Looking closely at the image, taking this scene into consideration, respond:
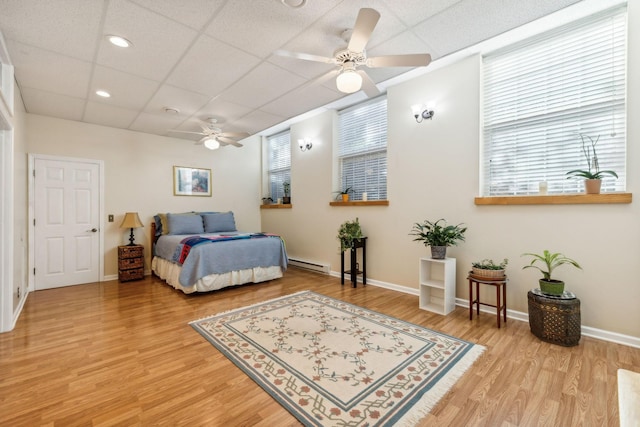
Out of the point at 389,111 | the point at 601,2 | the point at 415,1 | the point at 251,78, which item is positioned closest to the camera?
the point at 415,1

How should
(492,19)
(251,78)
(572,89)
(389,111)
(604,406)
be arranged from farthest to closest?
(389,111)
(251,78)
(572,89)
(492,19)
(604,406)

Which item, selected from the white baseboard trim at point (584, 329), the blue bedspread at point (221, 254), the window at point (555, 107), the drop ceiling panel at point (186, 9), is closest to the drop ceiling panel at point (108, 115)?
the blue bedspread at point (221, 254)

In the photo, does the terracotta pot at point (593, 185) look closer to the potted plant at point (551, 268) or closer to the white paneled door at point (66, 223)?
the potted plant at point (551, 268)

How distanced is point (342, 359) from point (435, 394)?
68cm

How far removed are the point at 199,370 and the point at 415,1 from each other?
3.10 meters

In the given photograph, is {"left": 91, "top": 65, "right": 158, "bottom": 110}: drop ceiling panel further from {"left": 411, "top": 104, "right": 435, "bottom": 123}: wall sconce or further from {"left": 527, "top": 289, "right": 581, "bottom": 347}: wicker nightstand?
{"left": 527, "top": 289, "right": 581, "bottom": 347}: wicker nightstand

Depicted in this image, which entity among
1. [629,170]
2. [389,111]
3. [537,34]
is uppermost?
[537,34]

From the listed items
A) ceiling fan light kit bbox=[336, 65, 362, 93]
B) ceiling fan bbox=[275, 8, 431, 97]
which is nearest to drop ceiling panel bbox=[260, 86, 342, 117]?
ceiling fan bbox=[275, 8, 431, 97]

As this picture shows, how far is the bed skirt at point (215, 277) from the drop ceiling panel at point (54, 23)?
111 inches

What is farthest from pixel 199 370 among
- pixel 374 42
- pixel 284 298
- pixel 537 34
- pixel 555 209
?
pixel 537 34

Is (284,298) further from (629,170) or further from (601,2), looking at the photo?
(601,2)

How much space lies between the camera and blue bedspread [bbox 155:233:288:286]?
380 cm

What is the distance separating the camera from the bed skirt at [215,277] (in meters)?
3.86

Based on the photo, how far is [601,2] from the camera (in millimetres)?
2414
